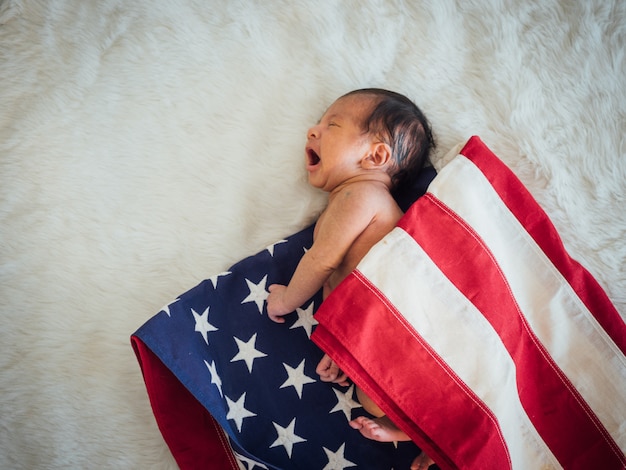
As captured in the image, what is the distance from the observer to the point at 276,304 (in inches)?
42.5

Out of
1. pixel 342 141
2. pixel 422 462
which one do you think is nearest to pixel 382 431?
pixel 422 462

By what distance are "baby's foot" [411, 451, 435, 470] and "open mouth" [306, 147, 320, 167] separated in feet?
2.49

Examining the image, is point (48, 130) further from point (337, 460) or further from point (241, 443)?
point (337, 460)

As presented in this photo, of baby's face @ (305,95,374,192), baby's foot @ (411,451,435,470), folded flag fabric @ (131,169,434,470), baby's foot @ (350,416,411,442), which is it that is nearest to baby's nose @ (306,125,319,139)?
baby's face @ (305,95,374,192)

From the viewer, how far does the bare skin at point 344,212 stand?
1.03 meters

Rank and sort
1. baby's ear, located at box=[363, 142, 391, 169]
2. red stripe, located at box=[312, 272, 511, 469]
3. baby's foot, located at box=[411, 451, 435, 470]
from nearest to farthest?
red stripe, located at box=[312, 272, 511, 469], baby's foot, located at box=[411, 451, 435, 470], baby's ear, located at box=[363, 142, 391, 169]

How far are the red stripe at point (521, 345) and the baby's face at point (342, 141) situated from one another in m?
0.22

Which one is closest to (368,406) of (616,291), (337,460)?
(337,460)

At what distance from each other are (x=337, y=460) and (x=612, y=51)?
4.09 feet

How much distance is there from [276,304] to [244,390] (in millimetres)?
218

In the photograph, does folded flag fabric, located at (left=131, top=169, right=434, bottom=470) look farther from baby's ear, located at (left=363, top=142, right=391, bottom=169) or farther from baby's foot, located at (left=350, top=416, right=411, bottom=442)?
baby's ear, located at (left=363, top=142, right=391, bottom=169)

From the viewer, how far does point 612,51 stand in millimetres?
1144

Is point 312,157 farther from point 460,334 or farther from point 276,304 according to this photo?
point 460,334

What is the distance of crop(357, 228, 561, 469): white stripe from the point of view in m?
0.91
